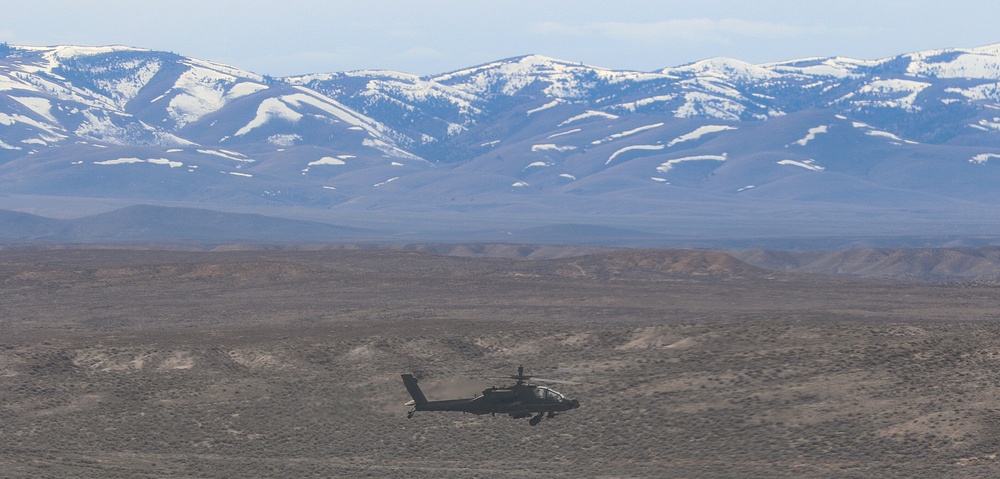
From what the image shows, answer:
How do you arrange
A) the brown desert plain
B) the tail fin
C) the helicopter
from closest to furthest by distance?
the tail fin
the helicopter
the brown desert plain

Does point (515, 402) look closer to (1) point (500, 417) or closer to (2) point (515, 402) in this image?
(2) point (515, 402)

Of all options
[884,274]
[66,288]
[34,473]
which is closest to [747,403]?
[34,473]

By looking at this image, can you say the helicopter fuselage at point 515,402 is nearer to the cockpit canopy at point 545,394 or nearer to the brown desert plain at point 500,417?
the cockpit canopy at point 545,394

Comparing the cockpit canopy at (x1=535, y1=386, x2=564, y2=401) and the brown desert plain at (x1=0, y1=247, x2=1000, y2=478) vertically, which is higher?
the cockpit canopy at (x1=535, y1=386, x2=564, y2=401)

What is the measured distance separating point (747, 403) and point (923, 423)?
7.92 metres

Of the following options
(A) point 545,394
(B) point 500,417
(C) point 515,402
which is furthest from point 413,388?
(B) point 500,417

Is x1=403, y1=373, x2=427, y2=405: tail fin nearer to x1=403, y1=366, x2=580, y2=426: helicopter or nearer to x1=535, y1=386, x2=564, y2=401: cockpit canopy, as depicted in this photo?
x1=403, y1=366, x2=580, y2=426: helicopter

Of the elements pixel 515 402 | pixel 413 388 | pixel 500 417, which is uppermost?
pixel 413 388

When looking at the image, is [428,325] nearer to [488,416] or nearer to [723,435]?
[488,416]

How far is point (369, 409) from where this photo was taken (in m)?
61.6

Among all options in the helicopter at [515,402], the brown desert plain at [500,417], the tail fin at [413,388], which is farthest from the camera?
the brown desert plain at [500,417]

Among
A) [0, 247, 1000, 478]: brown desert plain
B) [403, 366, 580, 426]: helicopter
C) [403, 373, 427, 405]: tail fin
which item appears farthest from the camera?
[0, 247, 1000, 478]: brown desert plain

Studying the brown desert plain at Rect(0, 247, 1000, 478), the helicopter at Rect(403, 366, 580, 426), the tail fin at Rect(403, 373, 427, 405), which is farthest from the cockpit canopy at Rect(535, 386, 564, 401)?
the brown desert plain at Rect(0, 247, 1000, 478)

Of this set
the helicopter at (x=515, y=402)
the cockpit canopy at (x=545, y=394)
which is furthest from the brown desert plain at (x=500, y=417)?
the cockpit canopy at (x=545, y=394)
